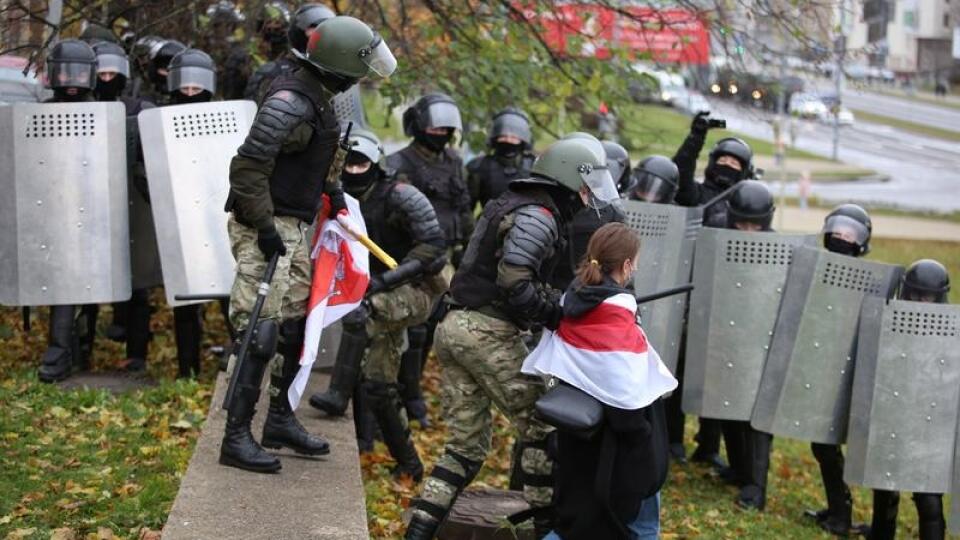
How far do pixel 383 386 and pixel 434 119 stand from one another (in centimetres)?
194

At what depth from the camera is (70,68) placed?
8898mm

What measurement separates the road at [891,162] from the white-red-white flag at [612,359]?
809 inches

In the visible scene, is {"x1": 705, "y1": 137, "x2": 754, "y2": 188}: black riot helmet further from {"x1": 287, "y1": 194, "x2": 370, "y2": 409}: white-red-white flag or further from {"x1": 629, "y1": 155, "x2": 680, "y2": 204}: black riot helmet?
{"x1": 287, "y1": 194, "x2": 370, "y2": 409}: white-red-white flag

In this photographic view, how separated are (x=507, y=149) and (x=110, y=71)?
268 cm

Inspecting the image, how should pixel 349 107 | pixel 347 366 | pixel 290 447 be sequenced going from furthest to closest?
pixel 349 107, pixel 347 366, pixel 290 447

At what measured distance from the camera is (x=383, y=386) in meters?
8.13

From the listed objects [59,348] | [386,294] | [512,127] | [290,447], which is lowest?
[59,348]

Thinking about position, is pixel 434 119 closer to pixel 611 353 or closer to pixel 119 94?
pixel 119 94

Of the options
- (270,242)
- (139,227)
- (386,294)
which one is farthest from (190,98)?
(270,242)

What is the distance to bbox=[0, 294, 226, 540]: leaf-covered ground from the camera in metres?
6.59

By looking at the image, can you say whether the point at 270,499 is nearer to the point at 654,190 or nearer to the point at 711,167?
the point at 654,190

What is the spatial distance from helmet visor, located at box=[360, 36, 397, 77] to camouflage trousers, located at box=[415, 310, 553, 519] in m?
1.11

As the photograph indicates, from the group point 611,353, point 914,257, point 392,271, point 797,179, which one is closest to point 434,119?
point 392,271

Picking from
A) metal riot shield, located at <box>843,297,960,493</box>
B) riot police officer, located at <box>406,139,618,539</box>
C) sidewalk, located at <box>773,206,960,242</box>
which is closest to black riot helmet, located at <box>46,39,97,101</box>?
riot police officer, located at <box>406,139,618,539</box>
